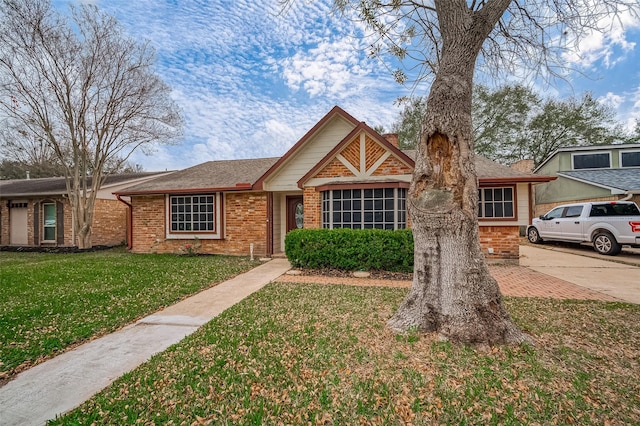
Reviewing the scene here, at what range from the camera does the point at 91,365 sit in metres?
3.24

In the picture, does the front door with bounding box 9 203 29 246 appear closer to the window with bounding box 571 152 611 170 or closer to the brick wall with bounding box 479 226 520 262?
the brick wall with bounding box 479 226 520 262

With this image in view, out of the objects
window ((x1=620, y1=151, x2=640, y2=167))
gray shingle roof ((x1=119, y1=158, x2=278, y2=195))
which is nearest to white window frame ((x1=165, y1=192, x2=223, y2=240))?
gray shingle roof ((x1=119, y1=158, x2=278, y2=195))

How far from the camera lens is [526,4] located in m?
5.32

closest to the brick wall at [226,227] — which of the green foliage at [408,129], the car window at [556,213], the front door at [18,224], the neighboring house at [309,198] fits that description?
the neighboring house at [309,198]

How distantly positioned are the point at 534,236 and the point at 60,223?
2295 cm

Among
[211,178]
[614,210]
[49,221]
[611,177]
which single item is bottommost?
[49,221]

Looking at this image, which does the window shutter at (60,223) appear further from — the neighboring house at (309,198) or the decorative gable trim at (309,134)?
the decorative gable trim at (309,134)

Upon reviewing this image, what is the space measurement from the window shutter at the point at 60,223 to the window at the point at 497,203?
18.0 m

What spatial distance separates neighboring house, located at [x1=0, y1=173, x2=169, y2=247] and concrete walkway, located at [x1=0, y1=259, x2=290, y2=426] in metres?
11.8

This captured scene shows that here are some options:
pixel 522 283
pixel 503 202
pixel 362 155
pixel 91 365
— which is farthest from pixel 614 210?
pixel 91 365

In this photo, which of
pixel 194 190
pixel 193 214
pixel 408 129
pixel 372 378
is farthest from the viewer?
pixel 408 129

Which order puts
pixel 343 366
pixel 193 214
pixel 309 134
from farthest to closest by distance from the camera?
pixel 193 214
pixel 309 134
pixel 343 366

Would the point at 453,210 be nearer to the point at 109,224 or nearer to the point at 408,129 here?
the point at 109,224

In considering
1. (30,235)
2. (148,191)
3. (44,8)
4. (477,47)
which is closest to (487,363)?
(477,47)
